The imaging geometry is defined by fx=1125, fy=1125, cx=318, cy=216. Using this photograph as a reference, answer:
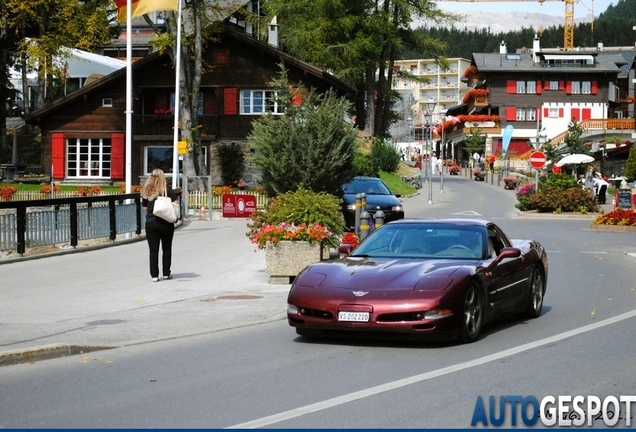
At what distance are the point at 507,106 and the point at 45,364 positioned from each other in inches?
4199

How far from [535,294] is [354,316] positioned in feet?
11.9

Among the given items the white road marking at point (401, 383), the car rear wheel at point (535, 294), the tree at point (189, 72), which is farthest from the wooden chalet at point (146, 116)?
the white road marking at point (401, 383)

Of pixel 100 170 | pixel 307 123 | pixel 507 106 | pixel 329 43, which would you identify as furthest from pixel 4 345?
pixel 507 106

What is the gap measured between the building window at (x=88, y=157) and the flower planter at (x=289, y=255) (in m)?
42.3

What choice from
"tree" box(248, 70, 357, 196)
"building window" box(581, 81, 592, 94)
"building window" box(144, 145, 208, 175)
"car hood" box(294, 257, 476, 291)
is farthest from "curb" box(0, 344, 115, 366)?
"building window" box(581, 81, 592, 94)

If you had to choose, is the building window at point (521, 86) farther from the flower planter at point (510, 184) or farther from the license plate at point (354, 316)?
the license plate at point (354, 316)

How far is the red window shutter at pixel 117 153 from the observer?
59.0 meters

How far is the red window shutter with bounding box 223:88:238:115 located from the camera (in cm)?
5891

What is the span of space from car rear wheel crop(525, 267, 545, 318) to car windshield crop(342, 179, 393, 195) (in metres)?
18.3

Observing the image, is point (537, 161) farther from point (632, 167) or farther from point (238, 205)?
point (632, 167)

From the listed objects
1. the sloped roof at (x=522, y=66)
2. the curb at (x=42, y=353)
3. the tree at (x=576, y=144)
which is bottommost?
the curb at (x=42, y=353)

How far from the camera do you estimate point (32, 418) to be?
8.14 metres

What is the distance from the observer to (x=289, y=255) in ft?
60.1

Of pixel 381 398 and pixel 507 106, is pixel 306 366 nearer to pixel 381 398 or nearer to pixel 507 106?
pixel 381 398
